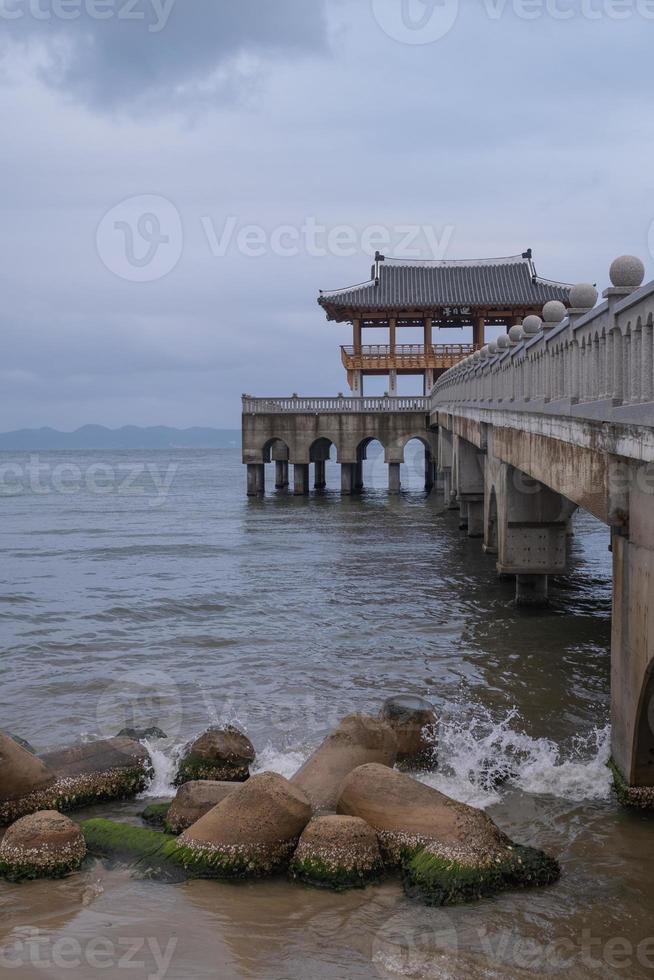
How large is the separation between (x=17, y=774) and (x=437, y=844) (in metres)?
3.76

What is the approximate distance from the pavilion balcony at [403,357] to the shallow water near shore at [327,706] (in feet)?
77.3

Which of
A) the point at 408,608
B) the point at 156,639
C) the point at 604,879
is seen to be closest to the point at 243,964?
the point at 604,879

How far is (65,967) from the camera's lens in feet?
19.5

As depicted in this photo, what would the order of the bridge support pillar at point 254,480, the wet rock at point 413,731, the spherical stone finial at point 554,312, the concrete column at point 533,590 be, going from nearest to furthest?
the wet rock at point 413,731, the spherical stone finial at point 554,312, the concrete column at point 533,590, the bridge support pillar at point 254,480

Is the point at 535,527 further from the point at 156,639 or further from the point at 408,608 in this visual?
the point at 156,639

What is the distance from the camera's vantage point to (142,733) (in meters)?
10.5

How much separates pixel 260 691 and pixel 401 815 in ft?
19.0

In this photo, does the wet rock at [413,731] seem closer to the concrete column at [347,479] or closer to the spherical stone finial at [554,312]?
the spherical stone finial at [554,312]

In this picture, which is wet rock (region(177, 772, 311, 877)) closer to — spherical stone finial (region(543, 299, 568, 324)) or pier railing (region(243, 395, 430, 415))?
spherical stone finial (region(543, 299, 568, 324))

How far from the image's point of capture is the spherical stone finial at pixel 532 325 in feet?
43.4

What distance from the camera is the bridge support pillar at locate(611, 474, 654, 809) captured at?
24.6 feet

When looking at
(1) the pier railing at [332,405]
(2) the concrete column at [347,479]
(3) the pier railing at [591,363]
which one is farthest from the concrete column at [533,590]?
(2) the concrete column at [347,479]

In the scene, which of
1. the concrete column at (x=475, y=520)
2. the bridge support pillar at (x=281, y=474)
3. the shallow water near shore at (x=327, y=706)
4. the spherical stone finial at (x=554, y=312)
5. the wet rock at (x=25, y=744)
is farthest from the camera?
the bridge support pillar at (x=281, y=474)

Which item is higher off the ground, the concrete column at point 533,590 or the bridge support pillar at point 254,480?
the bridge support pillar at point 254,480
